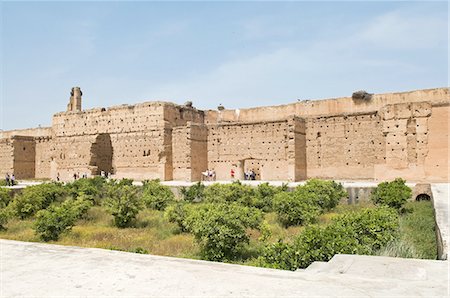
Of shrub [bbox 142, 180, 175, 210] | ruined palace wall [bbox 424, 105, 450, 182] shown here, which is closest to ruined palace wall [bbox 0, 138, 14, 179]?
shrub [bbox 142, 180, 175, 210]

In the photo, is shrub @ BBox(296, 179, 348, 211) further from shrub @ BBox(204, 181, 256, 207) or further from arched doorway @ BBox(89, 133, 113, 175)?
arched doorway @ BBox(89, 133, 113, 175)

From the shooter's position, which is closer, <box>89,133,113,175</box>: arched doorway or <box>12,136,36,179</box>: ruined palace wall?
<box>89,133,113,175</box>: arched doorway

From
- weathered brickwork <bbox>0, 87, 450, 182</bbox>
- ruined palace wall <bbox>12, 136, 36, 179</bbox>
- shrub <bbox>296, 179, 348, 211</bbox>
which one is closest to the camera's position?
shrub <bbox>296, 179, 348, 211</bbox>

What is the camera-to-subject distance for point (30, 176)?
31.7m

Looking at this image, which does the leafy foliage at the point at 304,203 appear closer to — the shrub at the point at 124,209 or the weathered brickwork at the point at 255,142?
the shrub at the point at 124,209

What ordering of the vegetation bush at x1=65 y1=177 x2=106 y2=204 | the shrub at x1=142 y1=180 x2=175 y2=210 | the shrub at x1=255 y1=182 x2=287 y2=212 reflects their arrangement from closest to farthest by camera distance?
the shrub at x1=255 y1=182 x2=287 y2=212 → the shrub at x1=142 y1=180 x2=175 y2=210 → the vegetation bush at x1=65 y1=177 x2=106 y2=204

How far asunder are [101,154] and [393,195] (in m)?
19.4

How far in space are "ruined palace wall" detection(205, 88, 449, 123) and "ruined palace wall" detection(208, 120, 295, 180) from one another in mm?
1042

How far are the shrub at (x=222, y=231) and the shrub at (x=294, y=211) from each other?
10.2ft

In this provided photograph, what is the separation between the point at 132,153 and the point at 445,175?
16.7 m

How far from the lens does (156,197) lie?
50.9ft

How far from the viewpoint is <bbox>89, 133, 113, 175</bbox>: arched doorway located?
26.9 m

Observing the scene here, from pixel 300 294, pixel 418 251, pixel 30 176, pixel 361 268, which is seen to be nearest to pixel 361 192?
pixel 418 251

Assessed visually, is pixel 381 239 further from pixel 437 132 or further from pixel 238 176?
pixel 238 176
